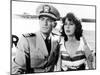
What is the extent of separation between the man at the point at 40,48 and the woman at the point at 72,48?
80mm

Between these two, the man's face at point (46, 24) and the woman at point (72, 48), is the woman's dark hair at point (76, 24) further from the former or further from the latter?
the man's face at point (46, 24)

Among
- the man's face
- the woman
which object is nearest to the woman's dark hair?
the woman

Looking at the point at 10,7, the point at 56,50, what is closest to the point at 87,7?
the point at 56,50

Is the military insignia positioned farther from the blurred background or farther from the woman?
the woman

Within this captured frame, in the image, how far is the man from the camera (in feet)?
5.91

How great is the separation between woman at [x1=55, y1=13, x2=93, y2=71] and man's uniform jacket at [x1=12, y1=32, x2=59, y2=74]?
9cm

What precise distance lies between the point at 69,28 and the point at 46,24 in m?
0.26

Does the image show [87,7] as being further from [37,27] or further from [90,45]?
[37,27]

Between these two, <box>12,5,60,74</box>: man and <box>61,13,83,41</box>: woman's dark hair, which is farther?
<box>61,13,83,41</box>: woman's dark hair

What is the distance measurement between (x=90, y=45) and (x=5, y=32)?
3.03ft

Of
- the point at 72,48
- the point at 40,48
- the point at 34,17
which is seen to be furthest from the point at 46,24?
the point at 72,48

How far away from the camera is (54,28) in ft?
6.29

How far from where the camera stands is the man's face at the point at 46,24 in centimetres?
188

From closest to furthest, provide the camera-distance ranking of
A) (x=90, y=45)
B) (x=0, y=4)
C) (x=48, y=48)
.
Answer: (x=0, y=4) → (x=48, y=48) → (x=90, y=45)
